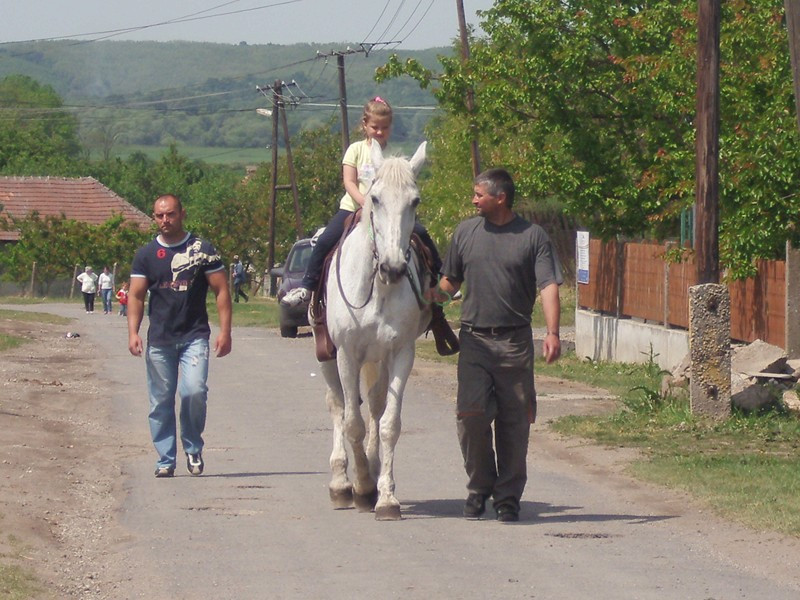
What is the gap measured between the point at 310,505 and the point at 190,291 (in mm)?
2058

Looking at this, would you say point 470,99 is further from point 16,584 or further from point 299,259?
point 16,584

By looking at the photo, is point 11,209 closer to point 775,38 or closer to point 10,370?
point 10,370

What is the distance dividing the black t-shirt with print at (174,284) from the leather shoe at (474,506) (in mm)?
2718

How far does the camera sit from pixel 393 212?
8422 mm

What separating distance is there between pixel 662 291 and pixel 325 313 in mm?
12150

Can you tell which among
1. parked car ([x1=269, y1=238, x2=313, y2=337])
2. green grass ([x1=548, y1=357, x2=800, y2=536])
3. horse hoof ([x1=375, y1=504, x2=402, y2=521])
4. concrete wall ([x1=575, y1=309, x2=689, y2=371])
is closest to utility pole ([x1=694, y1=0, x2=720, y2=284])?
green grass ([x1=548, y1=357, x2=800, y2=536])

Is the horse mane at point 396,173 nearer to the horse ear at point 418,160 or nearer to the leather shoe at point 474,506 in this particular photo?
the horse ear at point 418,160

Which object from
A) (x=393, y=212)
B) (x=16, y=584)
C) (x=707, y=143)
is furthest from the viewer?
(x=707, y=143)

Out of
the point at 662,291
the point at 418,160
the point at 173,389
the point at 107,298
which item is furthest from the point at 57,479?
the point at 107,298

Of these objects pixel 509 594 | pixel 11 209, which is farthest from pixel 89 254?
pixel 509 594

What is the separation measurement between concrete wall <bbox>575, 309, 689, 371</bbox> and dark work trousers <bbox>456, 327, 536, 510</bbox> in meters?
10.5

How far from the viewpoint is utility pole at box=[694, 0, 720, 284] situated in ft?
45.9

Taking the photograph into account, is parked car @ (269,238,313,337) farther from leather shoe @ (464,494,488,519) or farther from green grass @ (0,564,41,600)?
green grass @ (0,564,41,600)

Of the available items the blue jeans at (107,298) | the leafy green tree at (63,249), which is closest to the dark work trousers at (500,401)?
the blue jeans at (107,298)
